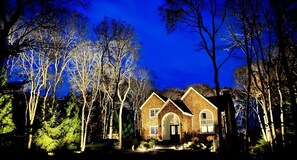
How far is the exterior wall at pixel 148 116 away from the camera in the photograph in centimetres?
3886

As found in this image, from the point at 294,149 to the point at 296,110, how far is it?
6.82 ft

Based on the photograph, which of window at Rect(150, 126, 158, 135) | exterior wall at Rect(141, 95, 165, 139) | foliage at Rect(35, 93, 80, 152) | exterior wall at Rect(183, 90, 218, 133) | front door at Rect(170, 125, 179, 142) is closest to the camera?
foliage at Rect(35, 93, 80, 152)

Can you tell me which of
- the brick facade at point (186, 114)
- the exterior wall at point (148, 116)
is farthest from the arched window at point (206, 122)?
the exterior wall at point (148, 116)

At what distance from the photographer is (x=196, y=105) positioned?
36938mm

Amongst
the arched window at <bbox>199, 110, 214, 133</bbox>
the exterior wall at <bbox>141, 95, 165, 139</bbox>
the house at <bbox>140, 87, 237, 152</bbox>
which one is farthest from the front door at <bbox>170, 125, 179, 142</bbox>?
the arched window at <bbox>199, 110, 214, 133</bbox>

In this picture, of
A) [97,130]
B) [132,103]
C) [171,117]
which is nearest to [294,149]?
[171,117]

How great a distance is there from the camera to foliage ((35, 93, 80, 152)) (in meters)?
25.0

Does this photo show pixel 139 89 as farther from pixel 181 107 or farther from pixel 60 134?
pixel 60 134

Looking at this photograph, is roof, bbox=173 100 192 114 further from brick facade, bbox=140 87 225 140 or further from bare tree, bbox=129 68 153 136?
bare tree, bbox=129 68 153 136

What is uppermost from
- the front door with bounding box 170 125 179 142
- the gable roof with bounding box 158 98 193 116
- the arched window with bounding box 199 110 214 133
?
the gable roof with bounding box 158 98 193 116

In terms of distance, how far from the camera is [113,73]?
107 feet

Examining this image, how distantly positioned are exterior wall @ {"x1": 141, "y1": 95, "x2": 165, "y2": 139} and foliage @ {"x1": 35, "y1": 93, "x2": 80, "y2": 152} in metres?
9.47

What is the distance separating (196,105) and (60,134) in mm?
17997

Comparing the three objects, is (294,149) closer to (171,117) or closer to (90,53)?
(90,53)
